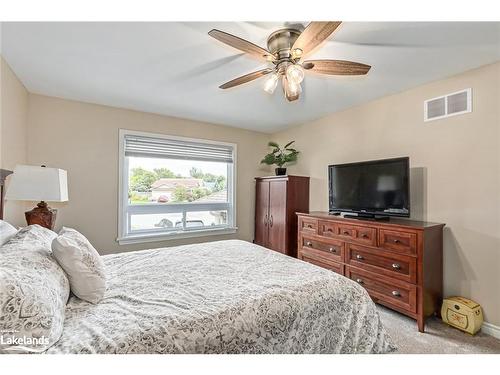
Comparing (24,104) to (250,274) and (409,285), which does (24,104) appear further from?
(409,285)

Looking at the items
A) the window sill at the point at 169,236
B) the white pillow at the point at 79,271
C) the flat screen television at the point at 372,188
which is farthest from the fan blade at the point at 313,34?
the window sill at the point at 169,236

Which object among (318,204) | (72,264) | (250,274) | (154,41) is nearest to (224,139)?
(318,204)

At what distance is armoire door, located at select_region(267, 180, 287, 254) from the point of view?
3654mm

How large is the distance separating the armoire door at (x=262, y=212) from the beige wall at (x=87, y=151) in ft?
5.17

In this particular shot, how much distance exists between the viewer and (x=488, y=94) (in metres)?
2.12

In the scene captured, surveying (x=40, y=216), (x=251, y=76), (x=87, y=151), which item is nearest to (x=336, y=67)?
(x=251, y=76)

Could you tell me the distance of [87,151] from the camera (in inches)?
123

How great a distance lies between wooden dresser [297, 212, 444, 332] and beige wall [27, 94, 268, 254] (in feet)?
8.41

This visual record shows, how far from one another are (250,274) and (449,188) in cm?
219

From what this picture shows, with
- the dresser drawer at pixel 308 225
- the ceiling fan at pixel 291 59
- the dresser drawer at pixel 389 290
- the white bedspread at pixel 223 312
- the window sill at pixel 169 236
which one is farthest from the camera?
the window sill at pixel 169 236

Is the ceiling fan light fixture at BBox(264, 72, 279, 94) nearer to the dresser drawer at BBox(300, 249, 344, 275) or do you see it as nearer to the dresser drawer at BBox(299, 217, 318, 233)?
the dresser drawer at BBox(299, 217, 318, 233)

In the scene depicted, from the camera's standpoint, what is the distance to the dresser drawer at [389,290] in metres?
2.16

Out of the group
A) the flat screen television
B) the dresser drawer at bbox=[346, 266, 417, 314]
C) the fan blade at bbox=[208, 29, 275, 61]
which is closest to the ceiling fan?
the fan blade at bbox=[208, 29, 275, 61]

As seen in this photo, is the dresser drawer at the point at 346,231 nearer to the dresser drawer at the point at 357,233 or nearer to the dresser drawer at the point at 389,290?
the dresser drawer at the point at 357,233
